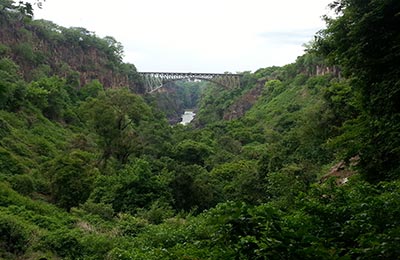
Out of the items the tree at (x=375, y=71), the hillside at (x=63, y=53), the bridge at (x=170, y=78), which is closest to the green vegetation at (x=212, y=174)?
the tree at (x=375, y=71)

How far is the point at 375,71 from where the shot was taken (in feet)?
33.1

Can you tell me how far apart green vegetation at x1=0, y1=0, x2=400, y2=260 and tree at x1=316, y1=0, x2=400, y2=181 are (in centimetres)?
3

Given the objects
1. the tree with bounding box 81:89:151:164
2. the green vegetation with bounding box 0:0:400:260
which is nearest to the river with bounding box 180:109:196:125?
the green vegetation with bounding box 0:0:400:260

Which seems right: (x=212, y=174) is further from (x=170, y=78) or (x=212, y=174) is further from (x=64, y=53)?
(x=170, y=78)

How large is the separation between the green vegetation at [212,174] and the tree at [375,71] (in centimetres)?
3

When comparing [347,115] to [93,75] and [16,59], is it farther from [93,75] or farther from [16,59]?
[93,75]

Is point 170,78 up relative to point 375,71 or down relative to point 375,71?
up

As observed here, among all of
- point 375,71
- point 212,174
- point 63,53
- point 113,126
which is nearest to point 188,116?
point 63,53

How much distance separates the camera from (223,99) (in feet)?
295

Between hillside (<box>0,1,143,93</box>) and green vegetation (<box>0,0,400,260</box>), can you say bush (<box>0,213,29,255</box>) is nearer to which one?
green vegetation (<box>0,0,400,260</box>)

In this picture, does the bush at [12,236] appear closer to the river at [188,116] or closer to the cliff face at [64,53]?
the cliff face at [64,53]

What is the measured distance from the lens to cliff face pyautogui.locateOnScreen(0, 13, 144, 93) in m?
51.4

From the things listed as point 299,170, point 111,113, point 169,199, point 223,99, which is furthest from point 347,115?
point 223,99

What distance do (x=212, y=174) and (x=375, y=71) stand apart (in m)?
19.1
